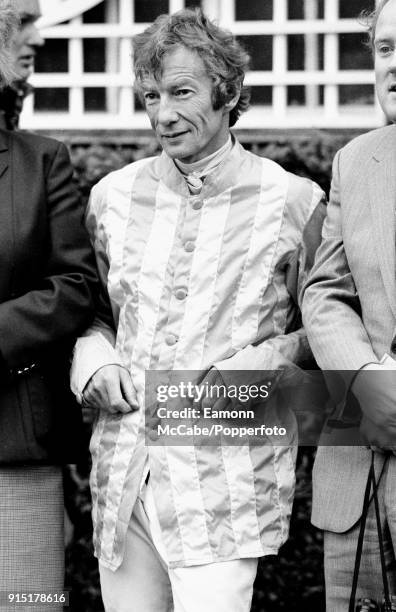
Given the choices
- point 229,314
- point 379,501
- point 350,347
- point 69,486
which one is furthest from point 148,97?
point 69,486

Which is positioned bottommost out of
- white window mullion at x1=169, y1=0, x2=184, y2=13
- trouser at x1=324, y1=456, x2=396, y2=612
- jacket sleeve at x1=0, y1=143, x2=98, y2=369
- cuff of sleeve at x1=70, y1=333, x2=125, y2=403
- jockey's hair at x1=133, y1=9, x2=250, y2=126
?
trouser at x1=324, y1=456, x2=396, y2=612

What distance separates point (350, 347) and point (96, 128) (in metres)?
2.20

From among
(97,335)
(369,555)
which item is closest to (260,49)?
(97,335)

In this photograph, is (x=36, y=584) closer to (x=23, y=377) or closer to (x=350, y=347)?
(x=23, y=377)

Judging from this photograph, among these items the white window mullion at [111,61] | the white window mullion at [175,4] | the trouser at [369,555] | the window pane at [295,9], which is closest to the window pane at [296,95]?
the window pane at [295,9]

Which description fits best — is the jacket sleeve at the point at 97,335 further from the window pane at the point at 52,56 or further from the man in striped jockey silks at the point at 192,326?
the window pane at the point at 52,56

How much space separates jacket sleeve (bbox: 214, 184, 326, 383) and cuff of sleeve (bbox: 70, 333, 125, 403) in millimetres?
311

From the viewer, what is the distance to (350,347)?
307 centimetres

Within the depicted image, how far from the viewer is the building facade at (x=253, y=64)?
4898 mm

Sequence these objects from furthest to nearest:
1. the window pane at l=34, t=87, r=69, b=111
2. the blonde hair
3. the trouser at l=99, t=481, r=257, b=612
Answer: the window pane at l=34, t=87, r=69, b=111, the blonde hair, the trouser at l=99, t=481, r=257, b=612

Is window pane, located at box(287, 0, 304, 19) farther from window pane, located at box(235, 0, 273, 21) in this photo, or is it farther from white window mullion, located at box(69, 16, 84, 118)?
white window mullion, located at box(69, 16, 84, 118)

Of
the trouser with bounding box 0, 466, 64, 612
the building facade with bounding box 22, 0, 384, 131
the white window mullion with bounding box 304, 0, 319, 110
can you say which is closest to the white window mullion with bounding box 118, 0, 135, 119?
the building facade with bounding box 22, 0, 384, 131

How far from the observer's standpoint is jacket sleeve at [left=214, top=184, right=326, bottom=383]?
333 cm

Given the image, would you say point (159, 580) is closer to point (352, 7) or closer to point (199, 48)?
point (199, 48)
